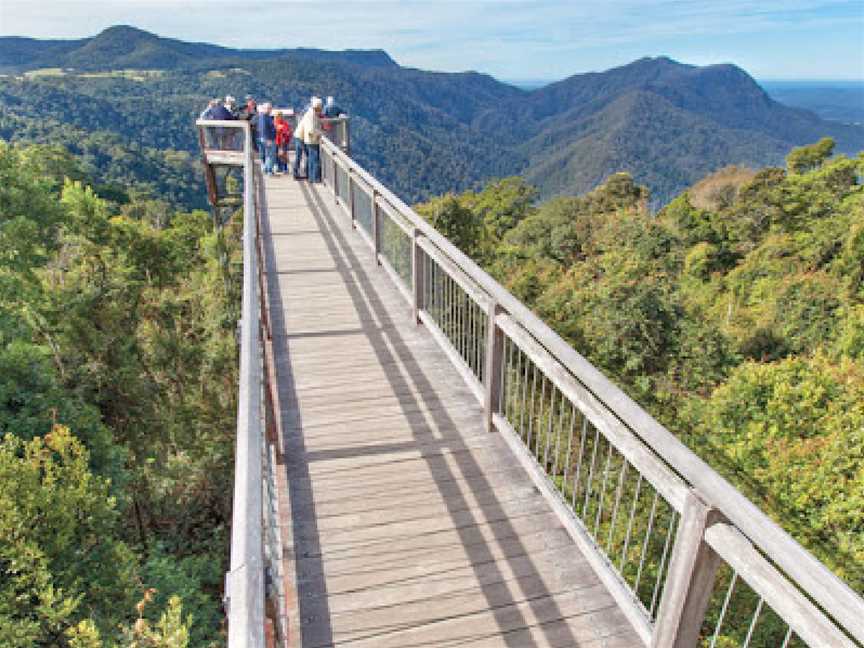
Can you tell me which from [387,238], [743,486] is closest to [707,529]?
[387,238]

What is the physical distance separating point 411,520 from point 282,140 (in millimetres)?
13271

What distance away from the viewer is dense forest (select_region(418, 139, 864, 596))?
14.4 m

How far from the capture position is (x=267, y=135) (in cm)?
1424

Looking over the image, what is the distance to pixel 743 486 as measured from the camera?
49.3 ft

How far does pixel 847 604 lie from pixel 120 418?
18508 millimetres

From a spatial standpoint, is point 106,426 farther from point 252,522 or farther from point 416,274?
point 252,522

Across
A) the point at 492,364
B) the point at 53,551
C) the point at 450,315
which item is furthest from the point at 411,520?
the point at 53,551

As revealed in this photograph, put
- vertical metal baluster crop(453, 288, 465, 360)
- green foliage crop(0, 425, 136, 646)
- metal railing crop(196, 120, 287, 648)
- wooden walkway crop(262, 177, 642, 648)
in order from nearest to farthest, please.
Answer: metal railing crop(196, 120, 287, 648)
wooden walkway crop(262, 177, 642, 648)
vertical metal baluster crop(453, 288, 465, 360)
green foliage crop(0, 425, 136, 646)

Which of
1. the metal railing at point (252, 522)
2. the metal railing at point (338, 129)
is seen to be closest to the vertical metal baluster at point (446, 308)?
the metal railing at point (252, 522)

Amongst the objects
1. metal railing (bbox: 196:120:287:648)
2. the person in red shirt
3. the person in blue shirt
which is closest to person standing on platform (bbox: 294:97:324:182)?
the person in red shirt

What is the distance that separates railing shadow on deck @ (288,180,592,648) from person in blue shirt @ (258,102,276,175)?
7970 mm

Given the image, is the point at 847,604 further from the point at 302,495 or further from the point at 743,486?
the point at 743,486

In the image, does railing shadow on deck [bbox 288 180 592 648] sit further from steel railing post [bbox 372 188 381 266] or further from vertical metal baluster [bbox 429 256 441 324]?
steel railing post [bbox 372 188 381 266]

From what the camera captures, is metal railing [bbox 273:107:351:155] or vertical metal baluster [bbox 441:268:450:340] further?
metal railing [bbox 273:107:351:155]
